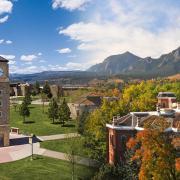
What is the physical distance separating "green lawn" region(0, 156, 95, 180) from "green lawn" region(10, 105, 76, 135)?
1683 centimetres

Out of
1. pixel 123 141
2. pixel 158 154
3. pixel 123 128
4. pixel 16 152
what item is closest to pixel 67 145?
pixel 16 152

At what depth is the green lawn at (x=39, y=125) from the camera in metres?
62.9

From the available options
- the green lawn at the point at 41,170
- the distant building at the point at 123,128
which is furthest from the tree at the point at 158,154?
the green lawn at the point at 41,170

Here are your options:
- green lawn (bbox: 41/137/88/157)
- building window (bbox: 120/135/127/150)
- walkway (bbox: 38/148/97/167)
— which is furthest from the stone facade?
building window (bbox: 120/135/127/150)

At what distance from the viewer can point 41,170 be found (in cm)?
4222

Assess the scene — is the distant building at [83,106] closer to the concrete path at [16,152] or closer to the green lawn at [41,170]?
the concrete path at [16,152]

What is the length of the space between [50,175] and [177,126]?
13822 millimetres

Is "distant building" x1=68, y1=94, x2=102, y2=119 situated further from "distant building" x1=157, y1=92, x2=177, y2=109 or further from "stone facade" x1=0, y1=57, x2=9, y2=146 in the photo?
"stone facade" x1=0, y1=57, x2=9, y2=146

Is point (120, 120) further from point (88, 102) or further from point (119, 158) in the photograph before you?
point (88, 102)

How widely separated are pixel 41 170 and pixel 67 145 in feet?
32.0

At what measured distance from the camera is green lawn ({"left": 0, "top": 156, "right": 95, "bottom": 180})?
133 feet

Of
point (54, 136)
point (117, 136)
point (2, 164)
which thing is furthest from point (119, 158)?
point (54, 136)

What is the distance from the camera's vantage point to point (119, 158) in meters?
41.9

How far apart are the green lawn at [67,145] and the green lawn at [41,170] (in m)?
2.46
